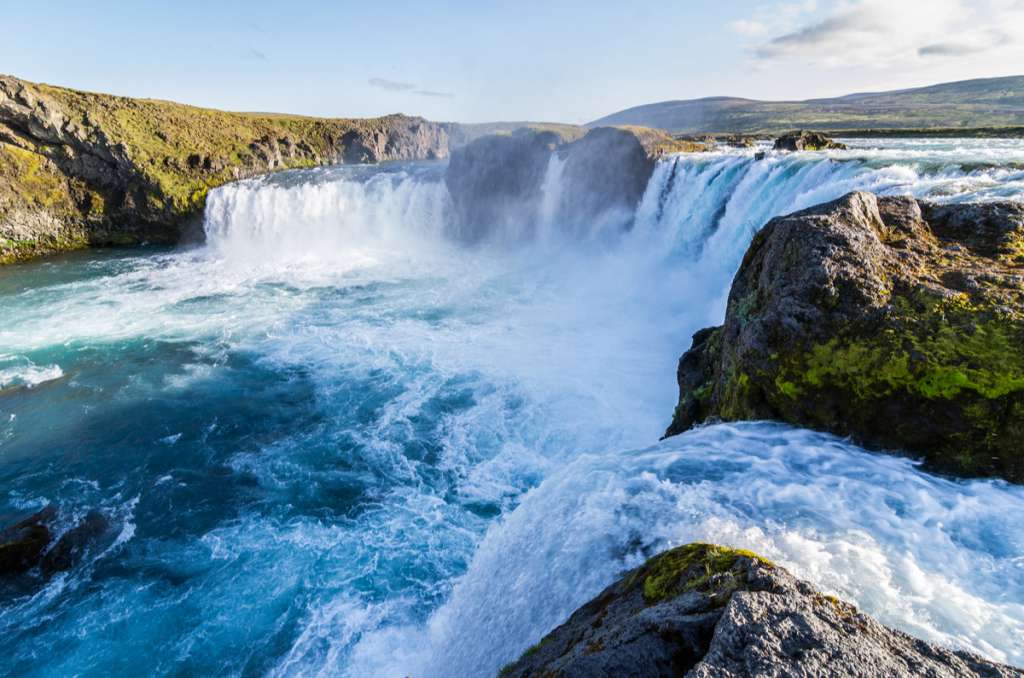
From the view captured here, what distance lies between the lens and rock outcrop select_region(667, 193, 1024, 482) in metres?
5.27

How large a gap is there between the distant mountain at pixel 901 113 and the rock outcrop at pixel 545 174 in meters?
57.7

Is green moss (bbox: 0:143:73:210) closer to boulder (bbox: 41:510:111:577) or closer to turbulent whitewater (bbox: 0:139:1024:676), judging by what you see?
turbulent whitewater (bbox: 0:139:1024:676)

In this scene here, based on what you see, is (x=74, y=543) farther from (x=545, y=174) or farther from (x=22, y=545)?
(x=545, y=174)

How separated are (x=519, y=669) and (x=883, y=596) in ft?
8.79

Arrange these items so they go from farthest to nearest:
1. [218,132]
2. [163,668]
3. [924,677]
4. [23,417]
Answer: [218,132], [23,417], [163,668], [924,677]

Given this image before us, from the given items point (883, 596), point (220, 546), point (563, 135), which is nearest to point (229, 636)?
point (220, 546)

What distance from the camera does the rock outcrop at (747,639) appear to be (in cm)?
206

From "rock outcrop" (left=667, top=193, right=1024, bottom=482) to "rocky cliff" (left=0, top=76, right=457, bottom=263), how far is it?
143ft

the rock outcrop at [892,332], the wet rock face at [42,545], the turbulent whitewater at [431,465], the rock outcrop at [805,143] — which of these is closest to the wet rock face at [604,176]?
the turbulent whitewater at [431,465]

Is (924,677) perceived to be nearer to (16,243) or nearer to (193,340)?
(193,340)

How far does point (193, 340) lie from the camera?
62.9ft

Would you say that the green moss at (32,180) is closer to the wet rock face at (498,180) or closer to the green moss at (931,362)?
the wet rock face at (498,180)

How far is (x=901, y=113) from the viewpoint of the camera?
10338 cm

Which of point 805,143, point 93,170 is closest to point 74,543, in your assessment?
point 805,143
